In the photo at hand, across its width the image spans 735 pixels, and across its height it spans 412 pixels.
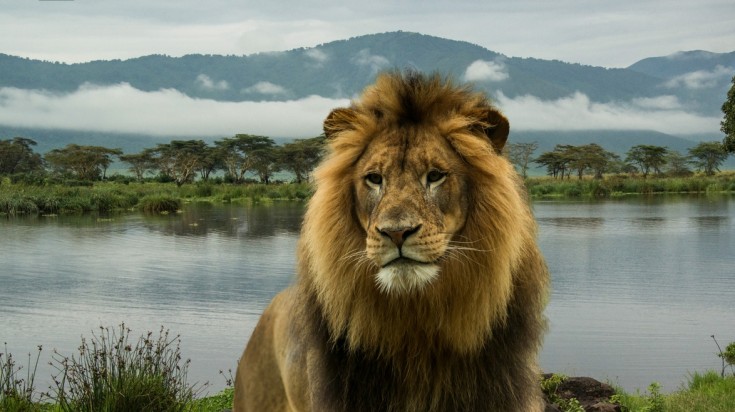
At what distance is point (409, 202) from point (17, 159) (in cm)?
9365

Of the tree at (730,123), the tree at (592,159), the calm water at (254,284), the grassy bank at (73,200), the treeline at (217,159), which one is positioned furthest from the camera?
the tree at (592,159)

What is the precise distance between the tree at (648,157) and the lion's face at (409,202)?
90.9 meters

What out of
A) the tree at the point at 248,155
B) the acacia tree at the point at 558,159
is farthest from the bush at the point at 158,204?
the acacia tree at the point at 558,159

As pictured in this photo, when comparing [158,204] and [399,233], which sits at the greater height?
[399,233]

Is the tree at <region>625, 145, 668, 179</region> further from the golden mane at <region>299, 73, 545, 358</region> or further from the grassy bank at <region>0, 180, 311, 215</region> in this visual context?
the golden mane at <region>299, 73, 545, 358</region>

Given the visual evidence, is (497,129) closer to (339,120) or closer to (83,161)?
(339,120)

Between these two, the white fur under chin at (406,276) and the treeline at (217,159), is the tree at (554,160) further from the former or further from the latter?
the white fur under chin at (406,276)

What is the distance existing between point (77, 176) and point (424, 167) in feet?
264

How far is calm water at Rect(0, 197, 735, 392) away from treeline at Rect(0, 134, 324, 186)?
124 ft

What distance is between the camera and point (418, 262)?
282 cm

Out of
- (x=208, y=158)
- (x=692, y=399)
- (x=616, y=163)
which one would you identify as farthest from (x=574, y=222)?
(x=616, y=163)

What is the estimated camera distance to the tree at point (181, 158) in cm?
8312

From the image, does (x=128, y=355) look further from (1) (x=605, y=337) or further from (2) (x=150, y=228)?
(2) (x=150, y=228)

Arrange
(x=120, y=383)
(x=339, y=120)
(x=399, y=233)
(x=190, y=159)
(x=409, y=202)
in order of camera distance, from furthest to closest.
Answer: (x=190, y=159) → (x=120, y=383) → (x=339, y=120) → (x=409, y=202) → (x=399, y=233)
